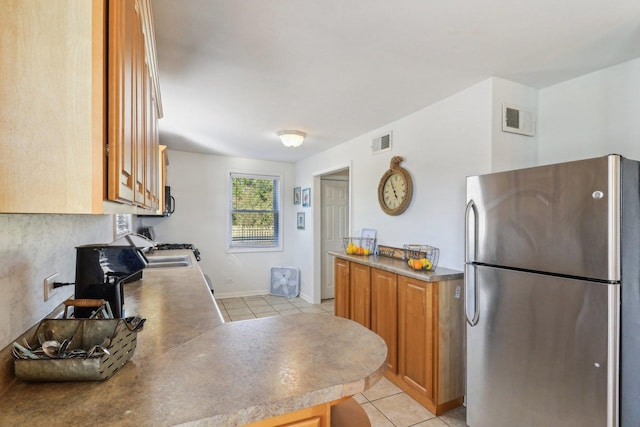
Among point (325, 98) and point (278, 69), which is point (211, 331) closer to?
point (278, 69)

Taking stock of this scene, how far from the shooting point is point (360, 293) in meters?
3.18

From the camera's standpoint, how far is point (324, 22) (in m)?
1.69

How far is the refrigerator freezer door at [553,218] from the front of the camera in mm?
1421

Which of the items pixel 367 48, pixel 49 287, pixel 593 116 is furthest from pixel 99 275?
pixel 593 116

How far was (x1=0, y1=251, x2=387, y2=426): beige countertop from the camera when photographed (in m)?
0.80

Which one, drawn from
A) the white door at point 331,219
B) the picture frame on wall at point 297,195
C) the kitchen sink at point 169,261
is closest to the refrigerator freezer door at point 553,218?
the kitchen sink at point 169,261

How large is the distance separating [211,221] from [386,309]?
3.55 m

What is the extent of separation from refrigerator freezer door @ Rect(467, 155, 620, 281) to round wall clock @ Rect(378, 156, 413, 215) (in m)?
1.01

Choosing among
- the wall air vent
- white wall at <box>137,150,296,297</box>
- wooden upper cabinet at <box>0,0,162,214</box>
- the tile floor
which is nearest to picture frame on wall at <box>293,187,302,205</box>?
white wall at <box>137,150,296,297</box>

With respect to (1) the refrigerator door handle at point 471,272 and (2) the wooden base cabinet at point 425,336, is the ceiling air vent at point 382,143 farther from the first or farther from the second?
(1) the refrigerator door handle at point 471,272

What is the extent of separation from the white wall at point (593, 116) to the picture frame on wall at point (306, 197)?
3.34m

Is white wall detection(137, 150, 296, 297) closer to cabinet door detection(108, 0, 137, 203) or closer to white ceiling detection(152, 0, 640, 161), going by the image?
white ceiling detection(152, 0, 640, 161)

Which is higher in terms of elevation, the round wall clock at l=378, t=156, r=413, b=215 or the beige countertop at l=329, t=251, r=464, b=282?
the round wall clock at l=378, t=156, r=413, b=215

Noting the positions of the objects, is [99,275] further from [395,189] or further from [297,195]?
[297,195]
